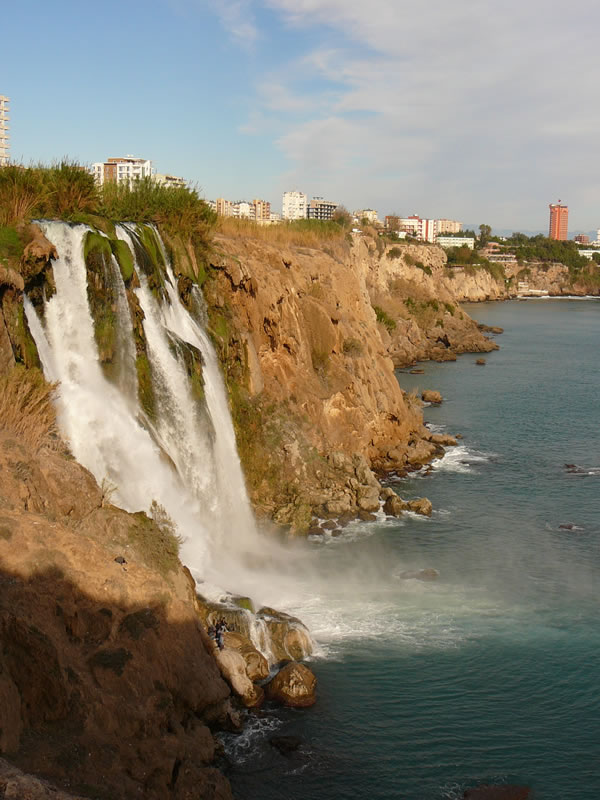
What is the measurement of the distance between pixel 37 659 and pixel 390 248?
74.0 m

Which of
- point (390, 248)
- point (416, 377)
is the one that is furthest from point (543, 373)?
point (390, 248)

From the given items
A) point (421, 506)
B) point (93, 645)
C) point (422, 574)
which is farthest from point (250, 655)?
point (421, 506)

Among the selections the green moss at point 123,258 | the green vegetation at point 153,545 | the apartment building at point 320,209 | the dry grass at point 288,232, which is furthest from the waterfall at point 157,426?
Answer: the apartment building at point 320,209

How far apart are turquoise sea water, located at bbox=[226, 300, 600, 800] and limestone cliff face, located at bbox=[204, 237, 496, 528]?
207cm

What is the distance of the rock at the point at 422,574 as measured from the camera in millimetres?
19797

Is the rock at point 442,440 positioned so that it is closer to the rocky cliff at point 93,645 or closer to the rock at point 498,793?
the rocky cliff at point 93,645

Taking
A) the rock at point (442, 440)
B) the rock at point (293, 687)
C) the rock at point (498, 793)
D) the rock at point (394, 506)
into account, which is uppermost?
the rock at point (442, 440)

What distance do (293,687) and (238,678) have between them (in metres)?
0.96

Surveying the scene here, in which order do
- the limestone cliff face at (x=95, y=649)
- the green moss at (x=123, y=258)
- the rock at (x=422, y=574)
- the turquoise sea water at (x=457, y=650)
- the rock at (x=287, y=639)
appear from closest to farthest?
the limestone cliff face at (x=95, y=649) < the turquoise sea water at (x=457, y=650) < the rock at (x=287, y=639) < the rock at (x=422, y=574) < the green moss at (x=123, y=258)

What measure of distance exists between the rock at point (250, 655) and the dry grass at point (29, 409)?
475 centimetres

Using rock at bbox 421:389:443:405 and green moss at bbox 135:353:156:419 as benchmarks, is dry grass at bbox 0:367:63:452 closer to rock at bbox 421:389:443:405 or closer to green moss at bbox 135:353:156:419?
green moss at bbox 135:353:156:419

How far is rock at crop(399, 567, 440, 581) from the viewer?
779 inches

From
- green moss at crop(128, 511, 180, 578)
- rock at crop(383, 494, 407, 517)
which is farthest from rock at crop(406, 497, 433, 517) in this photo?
green moss at crop(128, 511, 180, 578)

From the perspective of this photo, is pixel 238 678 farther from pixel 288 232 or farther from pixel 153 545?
pixel 288 232
